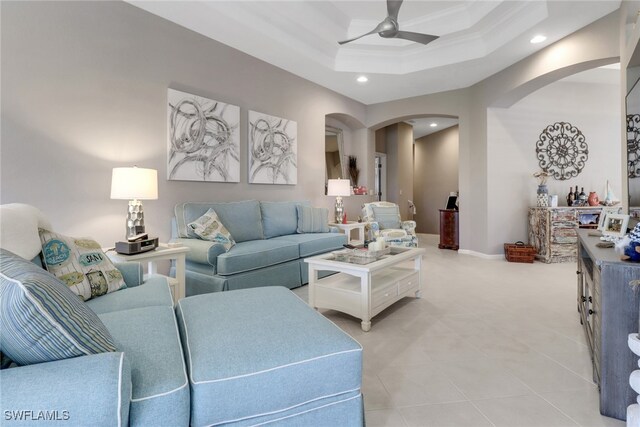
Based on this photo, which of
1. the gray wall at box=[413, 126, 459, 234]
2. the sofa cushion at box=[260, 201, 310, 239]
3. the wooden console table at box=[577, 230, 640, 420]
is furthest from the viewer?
the gray wall at box=[413, 126, 459, 234]

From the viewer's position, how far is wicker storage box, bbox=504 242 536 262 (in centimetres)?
502

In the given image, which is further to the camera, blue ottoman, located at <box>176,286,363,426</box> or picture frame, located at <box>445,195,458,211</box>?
picture frame, located at <box>445,195,458,211</box>

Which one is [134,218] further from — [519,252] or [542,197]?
[542,197]

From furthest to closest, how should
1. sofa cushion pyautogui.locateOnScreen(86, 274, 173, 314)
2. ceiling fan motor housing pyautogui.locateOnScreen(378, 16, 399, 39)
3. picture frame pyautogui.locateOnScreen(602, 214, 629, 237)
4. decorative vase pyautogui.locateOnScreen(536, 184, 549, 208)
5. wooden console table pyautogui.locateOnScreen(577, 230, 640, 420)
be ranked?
decorative vase pyautogui.locateOnScreen(536, 184, 549, 208) → ceiling fan motor housing pyautogui.locateOnScreen(378, 16, 399, 39) → picture frame pyautogui.locateOnScreen(602, 214, 629, 237) → sofa cushion pyautogui.locateOnScreen(86, 274, 173, 314) → wooden console table pyautogui.locateOnScreen(577, 230, 640, 420)

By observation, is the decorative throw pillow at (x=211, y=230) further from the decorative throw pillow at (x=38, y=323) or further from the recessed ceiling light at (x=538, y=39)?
the recessed ceiling light at (x=538, y=39)

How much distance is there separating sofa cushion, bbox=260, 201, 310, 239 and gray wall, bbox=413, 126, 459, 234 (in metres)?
5.34

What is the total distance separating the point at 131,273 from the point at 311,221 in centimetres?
263

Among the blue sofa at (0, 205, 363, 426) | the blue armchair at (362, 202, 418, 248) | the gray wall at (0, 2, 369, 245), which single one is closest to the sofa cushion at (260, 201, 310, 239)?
the gray wall at (0, 2, 369, 245)

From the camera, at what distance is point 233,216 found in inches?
147

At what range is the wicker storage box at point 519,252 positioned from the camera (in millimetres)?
5023

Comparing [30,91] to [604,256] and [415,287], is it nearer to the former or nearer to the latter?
[415,287]

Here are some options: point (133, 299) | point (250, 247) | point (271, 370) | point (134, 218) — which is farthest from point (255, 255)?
point (271, 370)

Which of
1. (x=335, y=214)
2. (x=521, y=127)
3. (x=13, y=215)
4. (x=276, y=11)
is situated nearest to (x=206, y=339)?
(x=13, y=215)

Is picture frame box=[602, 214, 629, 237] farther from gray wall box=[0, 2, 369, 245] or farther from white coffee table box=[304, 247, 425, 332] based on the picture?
gray wall box=[0, 2, 369, 245]
